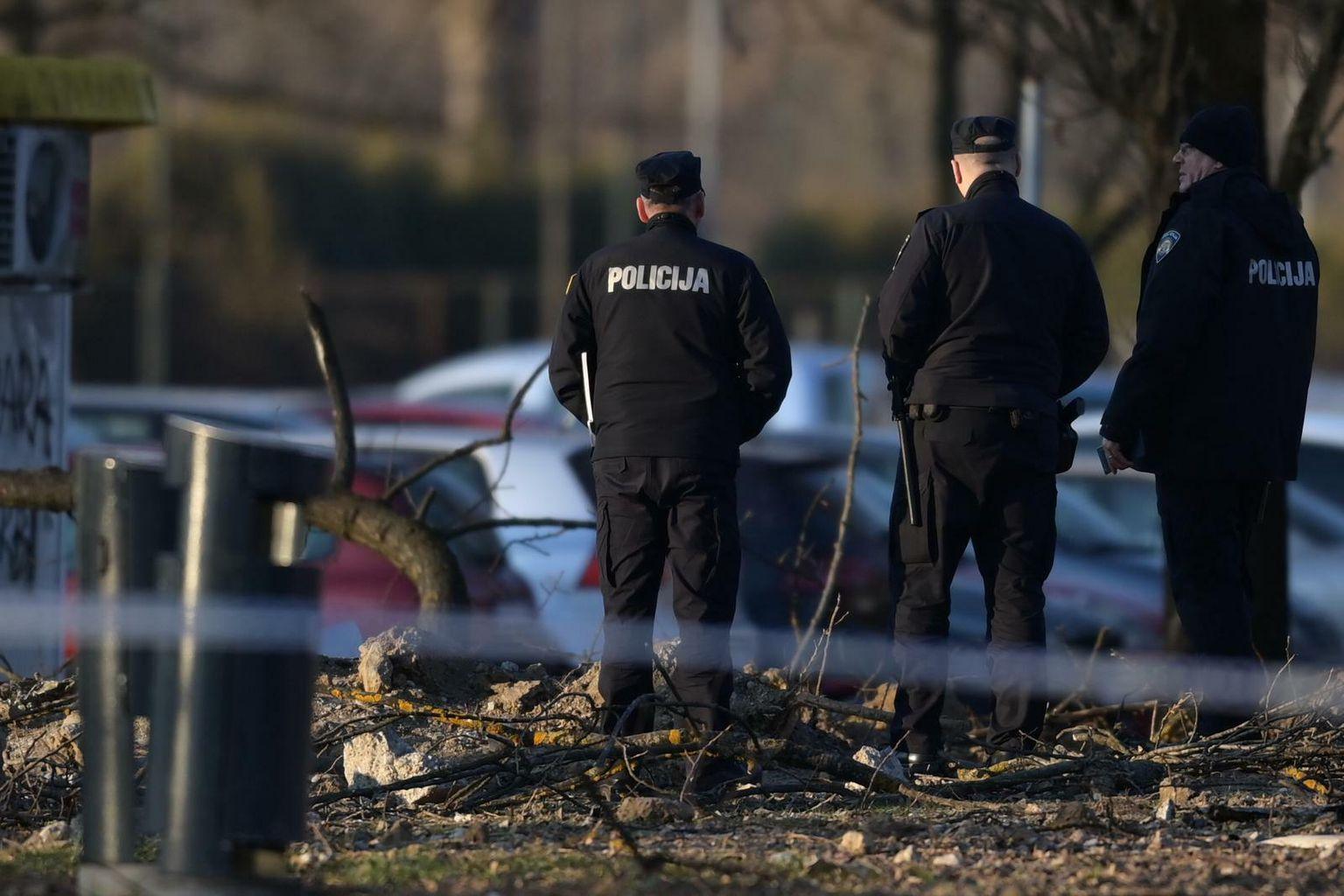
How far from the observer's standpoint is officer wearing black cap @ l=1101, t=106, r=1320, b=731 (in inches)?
209

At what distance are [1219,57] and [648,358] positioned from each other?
284 cm

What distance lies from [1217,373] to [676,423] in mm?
1468

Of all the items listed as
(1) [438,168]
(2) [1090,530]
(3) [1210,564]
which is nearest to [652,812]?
(3) [1210,564]

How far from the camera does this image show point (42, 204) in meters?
7.04

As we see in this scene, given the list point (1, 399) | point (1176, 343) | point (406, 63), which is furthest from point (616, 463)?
point (406, 63)

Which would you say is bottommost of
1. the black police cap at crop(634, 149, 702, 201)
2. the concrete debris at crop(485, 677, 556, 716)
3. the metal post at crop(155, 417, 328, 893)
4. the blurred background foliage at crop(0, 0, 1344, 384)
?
the concrete debris at crop(485, 677, 556, 716)

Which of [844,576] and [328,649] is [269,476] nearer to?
[328,649]

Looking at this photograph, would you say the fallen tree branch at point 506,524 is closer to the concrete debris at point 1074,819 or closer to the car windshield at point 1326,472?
the concrete debris at point 1074,819

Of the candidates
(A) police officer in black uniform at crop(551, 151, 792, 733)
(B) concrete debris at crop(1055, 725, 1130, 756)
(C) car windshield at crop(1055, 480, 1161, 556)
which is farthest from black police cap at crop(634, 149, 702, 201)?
(C) car windshield at crop(1055, 480, 1161, 556)

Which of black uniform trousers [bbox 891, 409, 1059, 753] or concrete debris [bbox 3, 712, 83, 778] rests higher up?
black uniform trousers [bbox 891, 409, 1059, 753]

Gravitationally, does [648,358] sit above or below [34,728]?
above

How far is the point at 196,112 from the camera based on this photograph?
1294 inches

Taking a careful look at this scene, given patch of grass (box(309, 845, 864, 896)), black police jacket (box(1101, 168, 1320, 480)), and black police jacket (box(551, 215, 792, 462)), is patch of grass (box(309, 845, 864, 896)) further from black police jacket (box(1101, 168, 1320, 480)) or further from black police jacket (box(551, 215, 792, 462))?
black police jacket (box(1101, 168, 1320, 480))

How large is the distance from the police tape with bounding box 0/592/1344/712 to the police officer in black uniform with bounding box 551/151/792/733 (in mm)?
49
